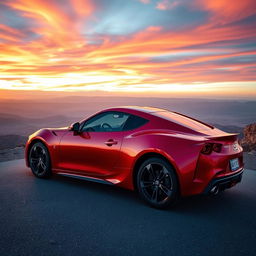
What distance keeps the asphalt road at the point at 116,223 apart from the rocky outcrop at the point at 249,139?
20.0 ft

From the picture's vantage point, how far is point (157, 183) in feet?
16.4

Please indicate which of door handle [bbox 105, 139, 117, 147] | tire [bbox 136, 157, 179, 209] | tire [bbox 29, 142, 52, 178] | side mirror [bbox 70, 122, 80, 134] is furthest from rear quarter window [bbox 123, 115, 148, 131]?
tire [bbox 29, 142, 52, 178]

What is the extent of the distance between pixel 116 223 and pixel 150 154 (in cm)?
119

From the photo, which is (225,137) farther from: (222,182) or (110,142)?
(110,142)

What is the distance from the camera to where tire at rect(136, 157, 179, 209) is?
15.9 ft

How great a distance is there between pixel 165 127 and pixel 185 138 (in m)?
0.49

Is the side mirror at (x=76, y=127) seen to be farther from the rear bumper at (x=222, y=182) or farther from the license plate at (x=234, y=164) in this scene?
the license plate at (x=234, y=164)

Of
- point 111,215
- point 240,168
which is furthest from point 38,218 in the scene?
point 240,168

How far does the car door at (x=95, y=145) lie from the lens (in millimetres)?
5621

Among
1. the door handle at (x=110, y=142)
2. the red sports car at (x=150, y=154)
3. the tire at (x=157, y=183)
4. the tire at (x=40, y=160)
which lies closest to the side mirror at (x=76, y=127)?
the red sports car at (x=150, y=154)

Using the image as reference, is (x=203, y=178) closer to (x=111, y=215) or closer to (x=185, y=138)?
(x=185, y=138)

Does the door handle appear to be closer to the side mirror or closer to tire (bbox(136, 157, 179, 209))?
tire (bbox(136, 157, 179, 209))

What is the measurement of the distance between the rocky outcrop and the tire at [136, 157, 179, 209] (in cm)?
787

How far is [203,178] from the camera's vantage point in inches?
183
